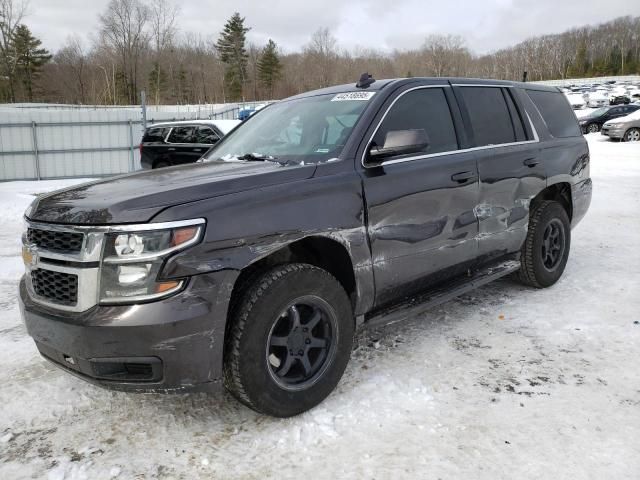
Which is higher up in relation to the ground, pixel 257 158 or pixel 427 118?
pixel 427 118

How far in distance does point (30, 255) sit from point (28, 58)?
246ft

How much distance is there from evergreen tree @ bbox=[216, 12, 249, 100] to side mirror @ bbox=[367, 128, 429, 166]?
259 feet

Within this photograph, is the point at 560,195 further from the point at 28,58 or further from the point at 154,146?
the point at 28,58

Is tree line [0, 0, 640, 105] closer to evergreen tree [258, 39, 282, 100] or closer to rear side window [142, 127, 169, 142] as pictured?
evergreen tree [258, 39, 282, 100]

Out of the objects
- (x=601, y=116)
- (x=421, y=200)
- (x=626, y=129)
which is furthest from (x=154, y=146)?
(x=601, y=116)

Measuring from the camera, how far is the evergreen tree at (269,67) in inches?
3238

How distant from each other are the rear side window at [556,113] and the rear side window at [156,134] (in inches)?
371

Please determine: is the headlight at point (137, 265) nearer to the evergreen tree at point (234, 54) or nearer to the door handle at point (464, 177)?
the door handle at point (464, 177)

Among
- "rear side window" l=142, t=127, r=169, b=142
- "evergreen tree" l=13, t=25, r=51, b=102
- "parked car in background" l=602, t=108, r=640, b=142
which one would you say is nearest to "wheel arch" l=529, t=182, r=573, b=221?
"rear side window" l=142, t=127, r=169, b=142

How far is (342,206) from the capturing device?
2926 mm

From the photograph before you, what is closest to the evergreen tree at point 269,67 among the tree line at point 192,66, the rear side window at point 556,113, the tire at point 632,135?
the tree line at point 192,66

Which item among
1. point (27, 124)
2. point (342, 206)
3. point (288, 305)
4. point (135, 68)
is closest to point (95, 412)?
point (288, 305)

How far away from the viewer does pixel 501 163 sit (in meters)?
4.11

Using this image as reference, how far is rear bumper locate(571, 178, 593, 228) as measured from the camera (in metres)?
5.12
